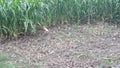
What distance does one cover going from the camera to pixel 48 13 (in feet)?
17.5

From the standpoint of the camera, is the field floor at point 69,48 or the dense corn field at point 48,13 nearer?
the field floor at point 69,48

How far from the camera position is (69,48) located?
4.57 metres

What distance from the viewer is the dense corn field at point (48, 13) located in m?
4.87

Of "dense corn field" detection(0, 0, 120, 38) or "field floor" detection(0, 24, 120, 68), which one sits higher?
"dense corn field" detection(0, 0, 120, 38)

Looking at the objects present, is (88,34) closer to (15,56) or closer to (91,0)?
(91,0)

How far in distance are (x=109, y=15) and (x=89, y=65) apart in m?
2.40

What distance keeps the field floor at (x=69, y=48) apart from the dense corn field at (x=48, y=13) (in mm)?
186

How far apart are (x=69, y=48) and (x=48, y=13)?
102 cm

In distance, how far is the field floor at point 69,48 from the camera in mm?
3998

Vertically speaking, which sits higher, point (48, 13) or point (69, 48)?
point (48, 13)

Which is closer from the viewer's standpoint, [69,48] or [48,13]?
[69,48]

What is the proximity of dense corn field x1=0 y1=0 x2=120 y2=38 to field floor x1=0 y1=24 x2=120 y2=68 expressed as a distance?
0.61 feet

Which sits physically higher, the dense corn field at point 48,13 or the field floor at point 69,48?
the dense corn field at point 48,13

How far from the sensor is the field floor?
13.1 feet
